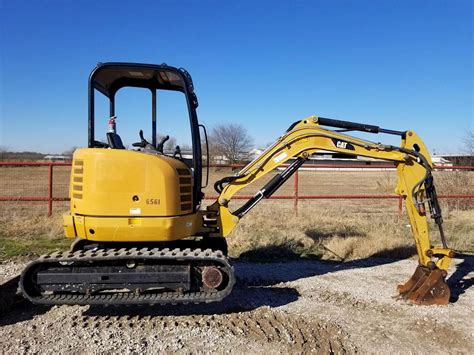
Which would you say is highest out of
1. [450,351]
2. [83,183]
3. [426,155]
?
[426,155]

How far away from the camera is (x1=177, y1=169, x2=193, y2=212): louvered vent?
17.1 feet

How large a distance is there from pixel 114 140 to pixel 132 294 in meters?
1.82

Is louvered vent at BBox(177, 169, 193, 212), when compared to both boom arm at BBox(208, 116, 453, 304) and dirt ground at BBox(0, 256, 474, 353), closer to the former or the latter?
boom arm at BBox(208, 116, 453, 304)

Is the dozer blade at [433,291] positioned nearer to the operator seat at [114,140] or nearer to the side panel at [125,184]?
the side panel at [125,184]

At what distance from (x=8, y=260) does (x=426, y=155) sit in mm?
6926

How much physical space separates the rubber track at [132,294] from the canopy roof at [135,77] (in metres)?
2.02

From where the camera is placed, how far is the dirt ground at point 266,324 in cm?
451

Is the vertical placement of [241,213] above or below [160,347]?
above

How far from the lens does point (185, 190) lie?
5297mm

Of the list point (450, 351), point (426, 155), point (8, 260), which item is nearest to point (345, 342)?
point (450, 351)

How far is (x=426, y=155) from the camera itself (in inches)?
240

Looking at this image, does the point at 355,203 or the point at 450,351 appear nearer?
the point at 450,351

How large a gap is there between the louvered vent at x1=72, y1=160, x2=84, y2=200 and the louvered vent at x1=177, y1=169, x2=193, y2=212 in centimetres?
108

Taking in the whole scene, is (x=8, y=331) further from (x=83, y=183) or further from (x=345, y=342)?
(x=345, y=342)
